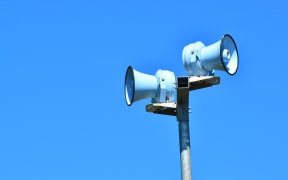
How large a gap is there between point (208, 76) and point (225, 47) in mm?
904

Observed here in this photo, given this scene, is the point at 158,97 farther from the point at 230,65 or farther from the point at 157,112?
the point at 230,65

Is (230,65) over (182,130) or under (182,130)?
over

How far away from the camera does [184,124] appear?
967 inches

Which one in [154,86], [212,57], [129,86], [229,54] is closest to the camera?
[212,57]

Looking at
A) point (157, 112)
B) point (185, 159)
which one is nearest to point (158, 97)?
point (157, 112)

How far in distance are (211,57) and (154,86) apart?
186cm

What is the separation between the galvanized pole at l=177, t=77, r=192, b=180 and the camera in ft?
79.0

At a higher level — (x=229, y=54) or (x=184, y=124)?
(x=229, y=54)

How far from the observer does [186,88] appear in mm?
24328

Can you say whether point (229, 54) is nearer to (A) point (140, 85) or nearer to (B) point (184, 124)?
(B) point (184, 124)

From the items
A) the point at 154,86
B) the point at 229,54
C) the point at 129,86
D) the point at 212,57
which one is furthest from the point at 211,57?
the point at 129,86

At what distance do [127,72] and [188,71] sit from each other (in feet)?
5.69

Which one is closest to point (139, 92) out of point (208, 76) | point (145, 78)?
point (145, 78)

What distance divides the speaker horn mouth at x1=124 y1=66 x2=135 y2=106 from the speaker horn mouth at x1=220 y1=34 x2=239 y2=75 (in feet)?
8.51
